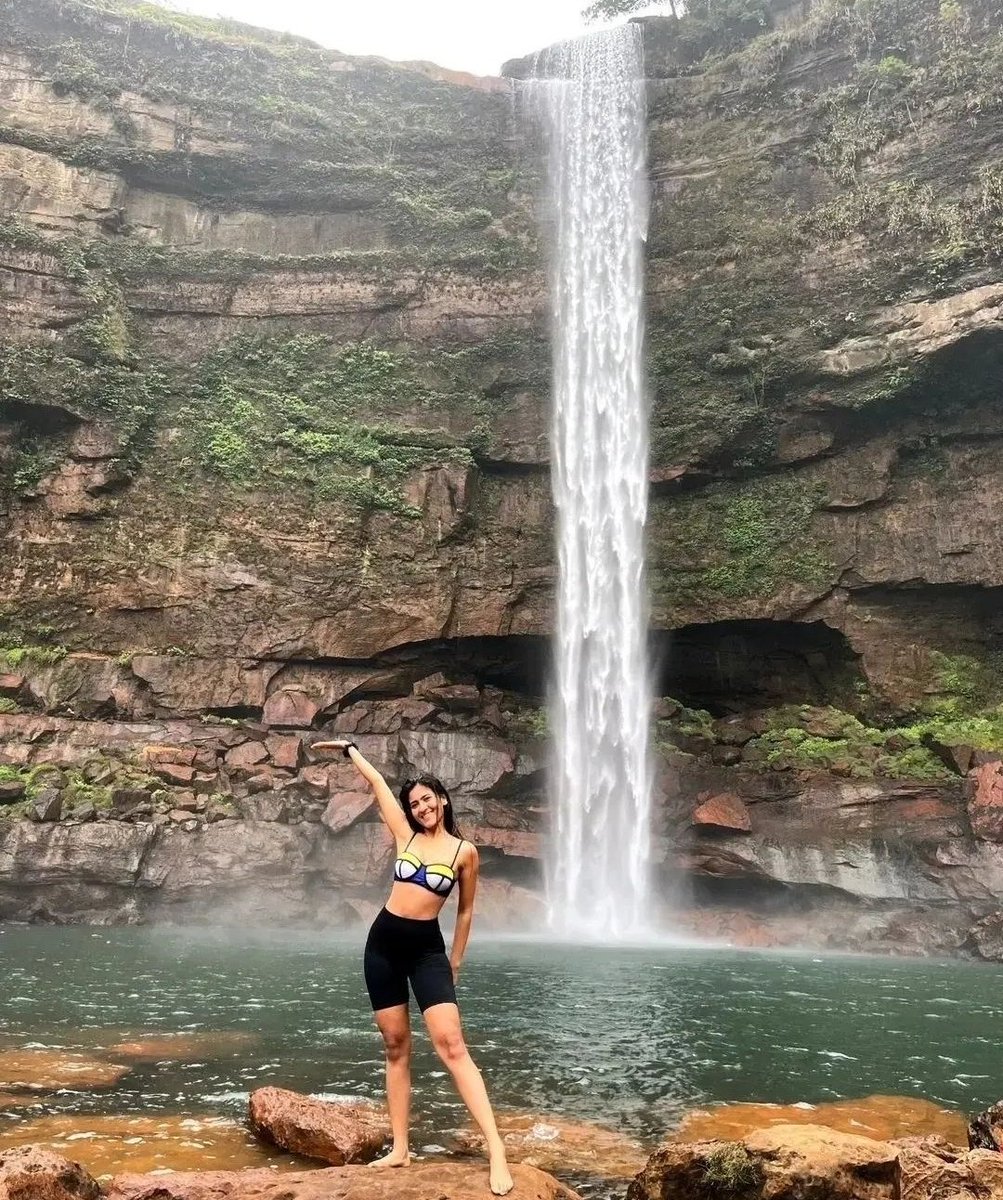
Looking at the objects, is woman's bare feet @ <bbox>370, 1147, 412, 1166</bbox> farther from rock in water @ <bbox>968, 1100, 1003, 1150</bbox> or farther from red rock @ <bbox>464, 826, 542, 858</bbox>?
red rock @ <bbox>464, 826, 542, 858</bbox>

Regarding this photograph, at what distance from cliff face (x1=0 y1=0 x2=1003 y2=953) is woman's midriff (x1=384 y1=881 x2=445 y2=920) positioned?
50.1ft

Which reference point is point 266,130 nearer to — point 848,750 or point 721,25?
point 721,25

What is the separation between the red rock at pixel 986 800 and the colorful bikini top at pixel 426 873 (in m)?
16.0

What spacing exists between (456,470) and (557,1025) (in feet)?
57.5

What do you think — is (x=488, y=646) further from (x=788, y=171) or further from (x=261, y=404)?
(x=788, y=171)

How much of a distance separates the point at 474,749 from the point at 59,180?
20.3 metres

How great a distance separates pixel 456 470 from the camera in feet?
79.2

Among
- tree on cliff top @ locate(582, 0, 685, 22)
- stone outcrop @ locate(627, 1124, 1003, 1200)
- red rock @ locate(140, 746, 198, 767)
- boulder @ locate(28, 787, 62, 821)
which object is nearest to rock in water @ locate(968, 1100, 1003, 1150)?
stone outcrop @ locate(627, 1124, 1003, 1200)

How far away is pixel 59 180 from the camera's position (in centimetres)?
2562

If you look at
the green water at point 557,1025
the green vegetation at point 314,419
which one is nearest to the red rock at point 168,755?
the green water at point 557,1025

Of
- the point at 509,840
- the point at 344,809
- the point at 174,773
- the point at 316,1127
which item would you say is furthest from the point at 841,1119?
the point at 174,773

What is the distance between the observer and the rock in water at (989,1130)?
408cm

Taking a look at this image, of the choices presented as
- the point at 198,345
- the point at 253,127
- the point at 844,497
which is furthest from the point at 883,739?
the point at 253,127

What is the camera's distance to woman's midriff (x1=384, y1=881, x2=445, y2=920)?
377cm
